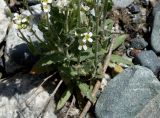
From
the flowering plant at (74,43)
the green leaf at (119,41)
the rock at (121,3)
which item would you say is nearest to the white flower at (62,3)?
the flowering plant at (74,43)

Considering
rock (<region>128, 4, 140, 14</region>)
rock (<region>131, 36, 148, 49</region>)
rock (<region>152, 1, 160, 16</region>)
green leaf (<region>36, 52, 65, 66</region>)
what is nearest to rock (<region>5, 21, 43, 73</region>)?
green leaf (<region>36, 52, 65, 66</region>)

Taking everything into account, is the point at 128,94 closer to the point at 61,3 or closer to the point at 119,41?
the point at 119,41

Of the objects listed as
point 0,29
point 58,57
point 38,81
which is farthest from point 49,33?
point 0,29

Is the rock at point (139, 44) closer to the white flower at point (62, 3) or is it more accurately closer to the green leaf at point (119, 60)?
the green leaf at point (119, 60)

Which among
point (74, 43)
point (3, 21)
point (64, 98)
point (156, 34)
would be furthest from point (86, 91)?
point (3, 21)

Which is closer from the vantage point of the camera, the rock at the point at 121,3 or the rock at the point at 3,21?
the rock at the point at 3,21

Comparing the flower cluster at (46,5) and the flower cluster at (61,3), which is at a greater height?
the flower cluster at (46,5)

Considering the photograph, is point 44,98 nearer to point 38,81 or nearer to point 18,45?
point 38,81

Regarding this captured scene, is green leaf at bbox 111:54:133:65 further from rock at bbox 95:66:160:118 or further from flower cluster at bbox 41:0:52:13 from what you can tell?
flower cluster at bbox 41:0:52:13
